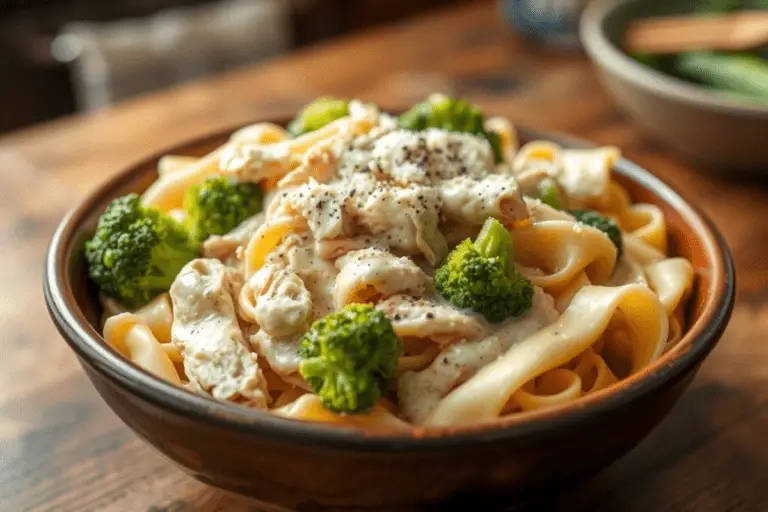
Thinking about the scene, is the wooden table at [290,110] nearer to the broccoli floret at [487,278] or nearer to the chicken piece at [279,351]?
the chicken piece at [279,351]

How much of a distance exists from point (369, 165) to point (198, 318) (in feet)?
1.41

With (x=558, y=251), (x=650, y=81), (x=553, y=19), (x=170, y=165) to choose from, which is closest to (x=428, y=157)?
(x=558, y=251)

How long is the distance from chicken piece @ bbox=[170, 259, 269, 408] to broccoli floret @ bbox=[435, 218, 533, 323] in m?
0.34

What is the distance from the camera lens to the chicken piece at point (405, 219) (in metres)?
1.51

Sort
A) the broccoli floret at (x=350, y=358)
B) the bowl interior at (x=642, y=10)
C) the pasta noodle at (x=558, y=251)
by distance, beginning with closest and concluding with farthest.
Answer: the broccoli floret at (x=350, y=358) < the pasta noodle at (x=558, y=251) < the bowl interior at (x=642, y=10)

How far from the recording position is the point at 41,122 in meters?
5.10

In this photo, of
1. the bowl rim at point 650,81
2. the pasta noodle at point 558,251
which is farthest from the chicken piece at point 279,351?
the bowl rim at point 650,81

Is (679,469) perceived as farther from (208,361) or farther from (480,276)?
(208,361)

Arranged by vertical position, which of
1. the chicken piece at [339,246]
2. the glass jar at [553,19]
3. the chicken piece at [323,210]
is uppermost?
the chicken piece at [323,210]

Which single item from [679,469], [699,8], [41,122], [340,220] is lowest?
[41,122]

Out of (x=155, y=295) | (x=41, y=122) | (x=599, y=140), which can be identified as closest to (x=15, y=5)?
(x=41, y=122)

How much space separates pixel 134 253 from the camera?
64.1 inches

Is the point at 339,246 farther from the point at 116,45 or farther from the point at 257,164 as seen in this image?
the point at 116,45

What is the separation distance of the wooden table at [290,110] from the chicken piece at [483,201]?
1.67ft
